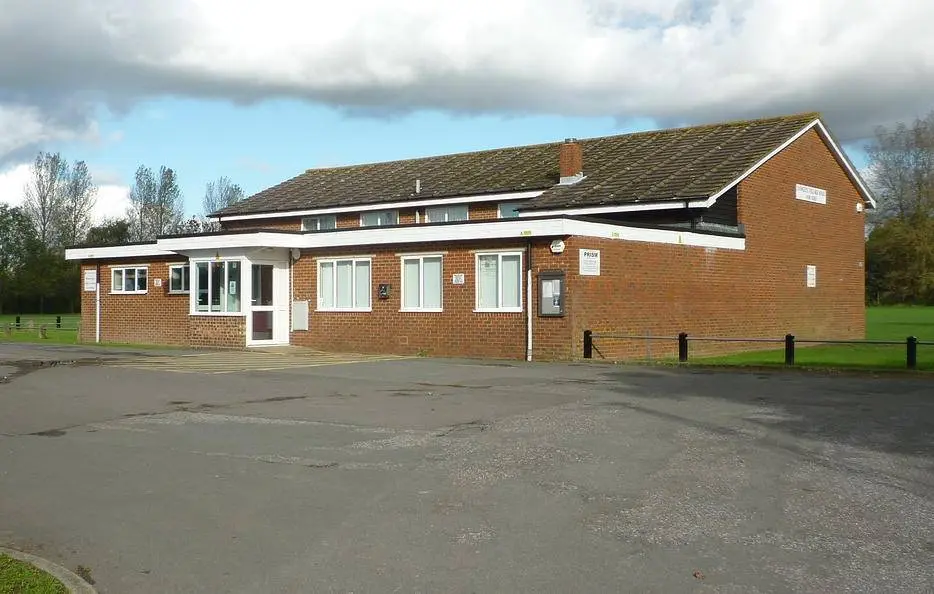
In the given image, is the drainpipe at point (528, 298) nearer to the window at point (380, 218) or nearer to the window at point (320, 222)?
the window at point (380, 218)

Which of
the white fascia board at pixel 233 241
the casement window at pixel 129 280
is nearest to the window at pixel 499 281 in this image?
the white fascia board at pixel 233 241

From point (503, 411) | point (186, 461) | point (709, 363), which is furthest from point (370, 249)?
point (186, 461)

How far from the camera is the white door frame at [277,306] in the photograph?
2728 cm

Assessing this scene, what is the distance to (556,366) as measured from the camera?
21.0 meters

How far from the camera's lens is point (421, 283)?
25359 millimetres

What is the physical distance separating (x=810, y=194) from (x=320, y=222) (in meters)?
16.7

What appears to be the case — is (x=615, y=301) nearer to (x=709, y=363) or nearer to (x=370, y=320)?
(x=709, y=363)

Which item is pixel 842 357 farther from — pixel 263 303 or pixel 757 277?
pixel 263 303

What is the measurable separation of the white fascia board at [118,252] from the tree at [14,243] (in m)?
52.4

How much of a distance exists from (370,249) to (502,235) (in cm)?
446

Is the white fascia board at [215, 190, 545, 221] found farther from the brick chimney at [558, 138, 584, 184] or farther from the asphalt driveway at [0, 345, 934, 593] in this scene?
the asphalt driveway at [0, 345, 934, 593]

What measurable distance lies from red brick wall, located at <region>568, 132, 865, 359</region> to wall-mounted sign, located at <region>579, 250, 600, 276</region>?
0.53 feet

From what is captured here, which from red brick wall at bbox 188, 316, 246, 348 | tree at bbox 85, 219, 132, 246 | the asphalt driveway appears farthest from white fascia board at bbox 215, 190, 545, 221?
tree at bbox 85, 219, 132, 246

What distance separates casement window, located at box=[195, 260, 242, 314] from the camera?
27.5 metres
